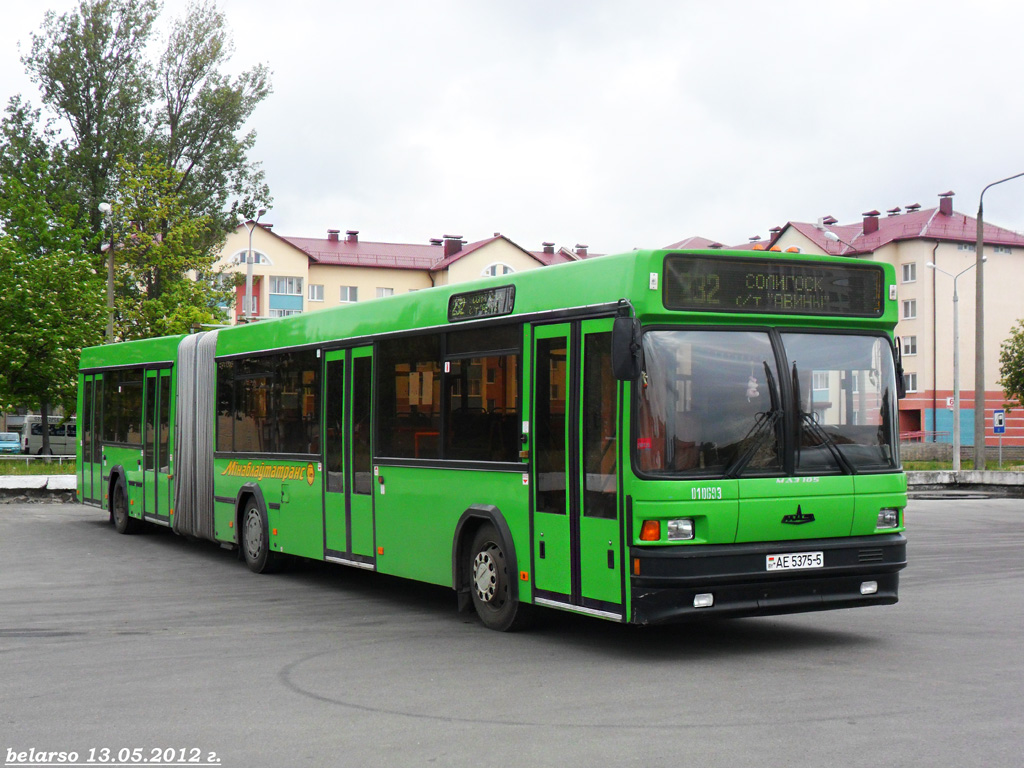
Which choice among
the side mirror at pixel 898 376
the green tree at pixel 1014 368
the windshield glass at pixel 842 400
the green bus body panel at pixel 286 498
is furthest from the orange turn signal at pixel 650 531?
the green tree at pixel 1014 368

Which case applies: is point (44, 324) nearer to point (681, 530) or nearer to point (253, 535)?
point (253, 535)

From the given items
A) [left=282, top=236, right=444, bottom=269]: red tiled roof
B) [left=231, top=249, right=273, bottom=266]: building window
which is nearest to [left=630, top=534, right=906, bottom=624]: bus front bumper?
[left=231, top=249, right=273, bottom=266]: building window

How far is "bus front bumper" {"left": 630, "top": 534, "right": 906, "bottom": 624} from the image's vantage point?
8641 mm

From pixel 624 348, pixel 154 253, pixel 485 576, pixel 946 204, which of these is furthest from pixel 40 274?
pixel 946 204

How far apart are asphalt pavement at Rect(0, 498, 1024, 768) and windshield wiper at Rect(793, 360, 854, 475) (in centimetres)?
134

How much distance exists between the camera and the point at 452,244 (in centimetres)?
9012

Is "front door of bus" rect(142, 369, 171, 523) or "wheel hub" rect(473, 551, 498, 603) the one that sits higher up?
"front door of bus" rect(142, 369, 171, 523)

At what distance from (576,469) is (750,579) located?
1.46 m

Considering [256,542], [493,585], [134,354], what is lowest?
[256,542]

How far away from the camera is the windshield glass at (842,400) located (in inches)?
361

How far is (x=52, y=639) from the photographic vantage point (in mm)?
10156

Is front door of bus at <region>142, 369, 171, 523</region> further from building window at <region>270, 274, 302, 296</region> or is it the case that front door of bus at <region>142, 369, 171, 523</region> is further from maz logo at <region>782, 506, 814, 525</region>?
building window at <region>270, 274, 302, 296</region>

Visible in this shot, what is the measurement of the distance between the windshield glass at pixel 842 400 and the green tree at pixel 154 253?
117ft

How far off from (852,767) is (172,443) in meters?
13.7
